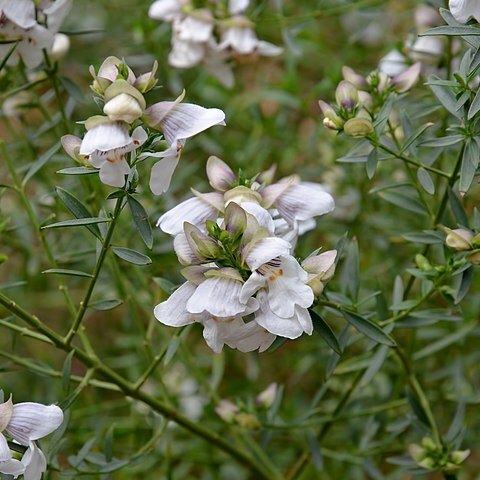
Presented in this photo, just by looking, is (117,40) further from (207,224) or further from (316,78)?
(207,224)

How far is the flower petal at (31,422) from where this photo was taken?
2.52 ft

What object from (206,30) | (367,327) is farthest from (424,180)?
(206,30)

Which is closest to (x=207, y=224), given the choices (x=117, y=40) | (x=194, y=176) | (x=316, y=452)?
(x=316, y=452)

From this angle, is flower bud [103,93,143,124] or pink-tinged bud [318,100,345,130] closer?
flower bud [103,93,143,124]

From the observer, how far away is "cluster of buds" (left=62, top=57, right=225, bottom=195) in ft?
2.36

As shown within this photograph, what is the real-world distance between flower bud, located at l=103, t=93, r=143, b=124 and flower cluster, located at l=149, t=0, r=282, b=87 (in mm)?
507

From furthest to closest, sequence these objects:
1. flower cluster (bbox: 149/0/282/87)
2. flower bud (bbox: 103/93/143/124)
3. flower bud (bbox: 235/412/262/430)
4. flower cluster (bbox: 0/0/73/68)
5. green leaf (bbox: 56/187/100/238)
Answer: flower cluster (bbox: 149/0/282/87), flower bud (bbox: 235/412/262/430), flower cluster (bbox: 0/0/73/68), green leaf (bbox: 56/187/100/238), flower bud (bbox: 103/93/143/124)

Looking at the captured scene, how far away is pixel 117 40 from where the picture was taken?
1.75 metres

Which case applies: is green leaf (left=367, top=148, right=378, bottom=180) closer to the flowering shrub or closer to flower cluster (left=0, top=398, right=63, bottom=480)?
the flowering shrub

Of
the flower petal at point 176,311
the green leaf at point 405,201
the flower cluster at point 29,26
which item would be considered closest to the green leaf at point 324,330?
the flower petal at point 176,311

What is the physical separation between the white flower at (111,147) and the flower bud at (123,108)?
1 cm

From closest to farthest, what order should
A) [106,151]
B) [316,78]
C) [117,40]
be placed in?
[106,151], [117,40], [316,78]

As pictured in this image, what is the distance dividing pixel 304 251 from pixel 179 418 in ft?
0.97

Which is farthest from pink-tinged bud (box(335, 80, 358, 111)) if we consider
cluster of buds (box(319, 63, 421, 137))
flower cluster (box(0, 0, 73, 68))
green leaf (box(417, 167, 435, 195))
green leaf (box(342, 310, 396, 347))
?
flower cluster (box(0, 0, 73, 68))
